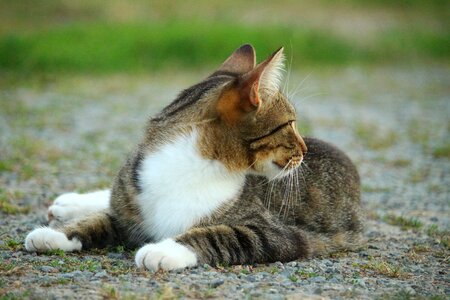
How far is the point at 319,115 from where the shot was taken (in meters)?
13.2

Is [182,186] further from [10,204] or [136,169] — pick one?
[10,204]

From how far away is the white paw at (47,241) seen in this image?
4766 millimetres

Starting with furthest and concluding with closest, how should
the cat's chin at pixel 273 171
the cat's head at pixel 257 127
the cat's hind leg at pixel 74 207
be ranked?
1. the cat's hind leg at pixel 74 207
2. the cat's chin at pixel 273 171
3. the cat's head at pixel 257 127

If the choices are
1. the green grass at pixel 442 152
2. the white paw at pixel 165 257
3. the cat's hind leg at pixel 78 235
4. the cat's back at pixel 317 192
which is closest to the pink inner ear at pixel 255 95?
the cat's back at pixel 317 192

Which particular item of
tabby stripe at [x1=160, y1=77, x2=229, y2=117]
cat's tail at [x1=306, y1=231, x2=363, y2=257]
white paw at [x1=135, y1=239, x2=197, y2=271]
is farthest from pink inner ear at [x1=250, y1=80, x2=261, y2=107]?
cat's tail at [x1=306, y1=231, x2=363, y2=257]

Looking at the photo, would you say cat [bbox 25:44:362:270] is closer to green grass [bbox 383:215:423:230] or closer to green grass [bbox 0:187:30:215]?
green grass [bbox 0:187:30:215]

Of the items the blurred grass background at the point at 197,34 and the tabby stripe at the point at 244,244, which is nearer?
the tabby stripe at the point at 244,244

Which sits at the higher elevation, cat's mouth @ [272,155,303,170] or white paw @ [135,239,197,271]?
cat's mouth @ [272,155,303,170]

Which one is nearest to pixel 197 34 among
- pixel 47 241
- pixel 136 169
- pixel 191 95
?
pixel 191 95

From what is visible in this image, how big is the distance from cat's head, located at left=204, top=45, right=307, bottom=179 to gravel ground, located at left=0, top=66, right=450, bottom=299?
2.41 ft

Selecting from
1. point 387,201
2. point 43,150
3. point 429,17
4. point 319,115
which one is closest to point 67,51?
point 319,115

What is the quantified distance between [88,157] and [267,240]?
15.5 feet

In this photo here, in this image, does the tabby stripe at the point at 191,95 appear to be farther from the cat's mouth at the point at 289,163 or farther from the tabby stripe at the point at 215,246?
the tabby stripe at the point at 215,246

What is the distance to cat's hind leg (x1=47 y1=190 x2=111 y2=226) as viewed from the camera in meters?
5.73
